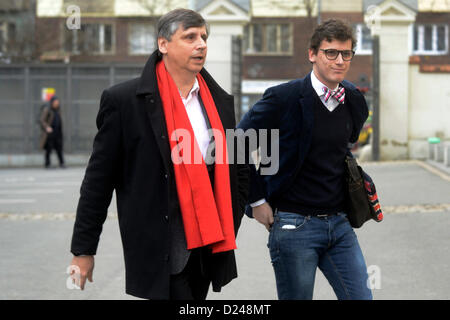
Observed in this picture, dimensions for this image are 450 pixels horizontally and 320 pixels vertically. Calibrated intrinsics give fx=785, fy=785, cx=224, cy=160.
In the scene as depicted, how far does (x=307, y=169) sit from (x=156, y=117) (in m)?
0.91

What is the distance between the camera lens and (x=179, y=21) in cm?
332

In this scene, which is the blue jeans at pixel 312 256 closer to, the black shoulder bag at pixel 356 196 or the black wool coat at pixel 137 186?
the black shoulder bag at pixel 356 196

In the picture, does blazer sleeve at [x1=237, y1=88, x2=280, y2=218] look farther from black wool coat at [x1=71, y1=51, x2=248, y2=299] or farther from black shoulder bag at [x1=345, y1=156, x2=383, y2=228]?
black wool coat at [x1=71, y1=51, x2=248, y2=299]

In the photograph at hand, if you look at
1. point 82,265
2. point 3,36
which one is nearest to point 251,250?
point 82,265

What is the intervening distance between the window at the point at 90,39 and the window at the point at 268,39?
6.78 m

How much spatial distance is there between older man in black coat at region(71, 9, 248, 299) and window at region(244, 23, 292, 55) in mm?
35157

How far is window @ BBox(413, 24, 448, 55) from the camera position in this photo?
38.6 m

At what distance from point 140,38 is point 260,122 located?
116 feet

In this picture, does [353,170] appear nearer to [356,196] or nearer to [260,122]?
[356,196]

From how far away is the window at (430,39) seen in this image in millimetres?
38562

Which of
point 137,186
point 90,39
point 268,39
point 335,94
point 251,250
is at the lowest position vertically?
point 251,250

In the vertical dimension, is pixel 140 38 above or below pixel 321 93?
above

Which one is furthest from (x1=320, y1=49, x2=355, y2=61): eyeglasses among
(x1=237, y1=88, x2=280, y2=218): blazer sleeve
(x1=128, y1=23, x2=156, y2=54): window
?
(x1=128, y1=23, x2=156, y2=54): window
